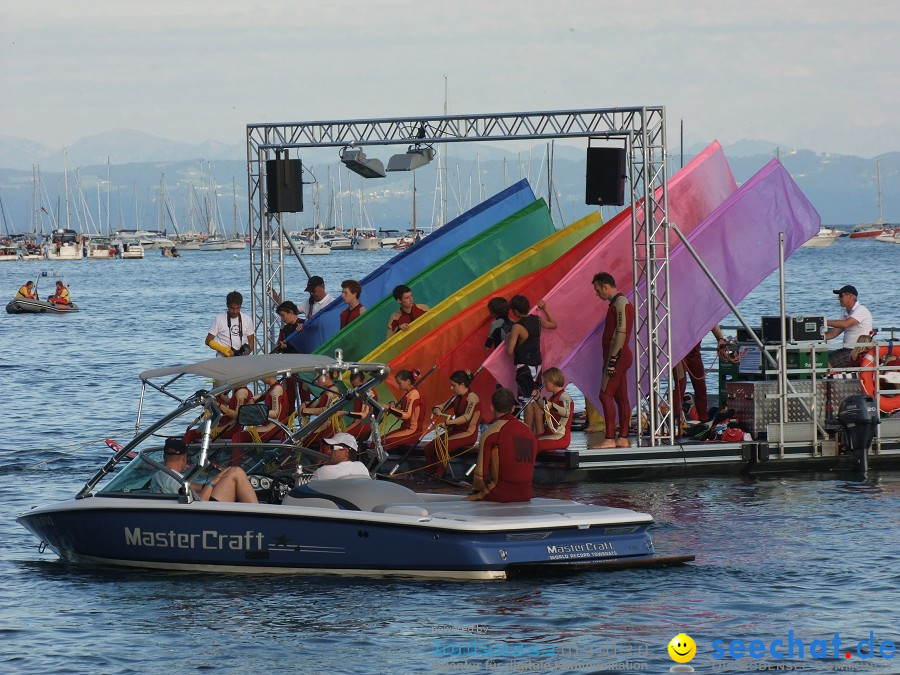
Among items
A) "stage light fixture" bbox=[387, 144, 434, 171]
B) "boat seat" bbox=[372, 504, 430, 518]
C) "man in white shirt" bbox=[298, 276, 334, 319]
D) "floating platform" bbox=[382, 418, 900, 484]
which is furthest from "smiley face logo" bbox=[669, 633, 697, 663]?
"man in white shirt" bbox=[298, 276, 334, 319]

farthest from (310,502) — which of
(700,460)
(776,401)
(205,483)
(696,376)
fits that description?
(696,376)

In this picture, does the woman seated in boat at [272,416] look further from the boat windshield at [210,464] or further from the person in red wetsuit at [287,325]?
the boat windshield at [210,464]

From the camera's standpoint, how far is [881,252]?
14200cm

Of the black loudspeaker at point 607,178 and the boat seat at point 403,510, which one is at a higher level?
the black loudspeaker at point 607,178

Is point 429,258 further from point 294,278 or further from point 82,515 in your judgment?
point 294,278

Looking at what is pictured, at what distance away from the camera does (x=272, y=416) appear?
55.6ft

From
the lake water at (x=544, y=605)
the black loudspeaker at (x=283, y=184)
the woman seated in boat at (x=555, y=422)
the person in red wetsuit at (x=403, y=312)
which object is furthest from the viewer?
the black loudspeaker at (x=283, y=184)

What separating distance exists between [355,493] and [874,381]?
772 centimetres

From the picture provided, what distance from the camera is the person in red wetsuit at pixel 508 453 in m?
11.9

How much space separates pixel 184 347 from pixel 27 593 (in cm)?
3302

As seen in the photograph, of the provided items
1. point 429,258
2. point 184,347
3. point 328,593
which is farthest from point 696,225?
point 184,347

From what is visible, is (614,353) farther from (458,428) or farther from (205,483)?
(205,483)

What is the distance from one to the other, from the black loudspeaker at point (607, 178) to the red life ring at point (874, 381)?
11.4 feet

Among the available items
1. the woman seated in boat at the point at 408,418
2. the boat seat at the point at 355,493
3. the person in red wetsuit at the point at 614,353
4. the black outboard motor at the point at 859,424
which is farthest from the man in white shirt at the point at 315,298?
the boat seat at the point at 355,493
